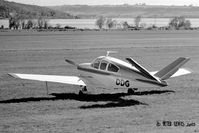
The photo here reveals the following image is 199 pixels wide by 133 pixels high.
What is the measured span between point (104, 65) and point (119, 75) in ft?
3.66

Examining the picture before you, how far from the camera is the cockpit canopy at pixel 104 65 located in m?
17.7

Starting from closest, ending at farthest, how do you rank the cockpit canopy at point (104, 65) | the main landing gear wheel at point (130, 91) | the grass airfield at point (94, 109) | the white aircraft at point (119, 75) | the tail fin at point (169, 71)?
1. the grass airfield at point (94, 109)
2. the white aircraft at point (119, 75)
3. the tail fin at point (169, 71)
4. the cockpit canopy at point (104, 65)
5. the main landing gear wheel at point (130, 91)

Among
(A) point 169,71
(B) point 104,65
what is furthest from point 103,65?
(A) point 169,71

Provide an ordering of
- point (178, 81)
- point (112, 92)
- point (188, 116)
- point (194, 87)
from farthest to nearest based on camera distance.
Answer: point (178, 81) < point (194, 87) < point (112, 92) < point (188, 116)

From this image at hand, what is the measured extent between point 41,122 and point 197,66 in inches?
805

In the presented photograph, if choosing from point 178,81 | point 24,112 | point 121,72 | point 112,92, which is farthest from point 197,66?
point 24,112

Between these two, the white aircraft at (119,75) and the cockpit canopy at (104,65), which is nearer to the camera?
the white aircraft at (119,75)

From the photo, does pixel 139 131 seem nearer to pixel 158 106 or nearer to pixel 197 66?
pixel 158 106

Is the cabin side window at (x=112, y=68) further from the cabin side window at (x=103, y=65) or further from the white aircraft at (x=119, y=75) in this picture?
the cabin side window at (x=103, y=65)

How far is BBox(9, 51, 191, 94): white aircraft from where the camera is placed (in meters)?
16.4

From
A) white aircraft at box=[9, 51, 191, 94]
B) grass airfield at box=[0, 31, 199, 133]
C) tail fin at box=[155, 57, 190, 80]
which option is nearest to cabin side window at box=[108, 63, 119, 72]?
white aircraft at box=[9, 51, 191, 94]

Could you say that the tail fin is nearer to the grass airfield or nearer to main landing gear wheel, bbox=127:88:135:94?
the grass airfield

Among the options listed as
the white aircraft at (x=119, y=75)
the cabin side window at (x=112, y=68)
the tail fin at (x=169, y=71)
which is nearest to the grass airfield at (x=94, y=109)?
the white aircraft at (x=119, y=75)

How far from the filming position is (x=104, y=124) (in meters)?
13.7
